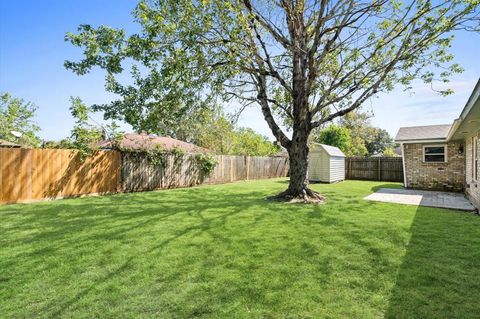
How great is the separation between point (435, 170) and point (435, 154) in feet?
2.38

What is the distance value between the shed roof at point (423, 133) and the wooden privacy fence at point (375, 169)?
353 cm

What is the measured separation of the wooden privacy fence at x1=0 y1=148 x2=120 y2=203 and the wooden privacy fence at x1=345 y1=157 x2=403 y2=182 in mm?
14708

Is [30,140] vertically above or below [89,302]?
above

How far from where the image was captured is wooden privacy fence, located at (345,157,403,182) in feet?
55.0

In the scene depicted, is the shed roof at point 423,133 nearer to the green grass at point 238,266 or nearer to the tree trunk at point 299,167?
the tree trunk at point 299,167

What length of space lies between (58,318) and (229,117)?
357 inches

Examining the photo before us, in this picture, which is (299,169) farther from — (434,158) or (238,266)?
(434,158)

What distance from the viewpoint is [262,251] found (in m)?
3.94

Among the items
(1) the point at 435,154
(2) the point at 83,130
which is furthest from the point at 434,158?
(2) the point at 83,130

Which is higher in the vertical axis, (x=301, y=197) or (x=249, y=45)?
(x=249, y=45)

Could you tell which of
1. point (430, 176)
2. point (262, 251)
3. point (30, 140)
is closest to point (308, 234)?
point (262, 251)

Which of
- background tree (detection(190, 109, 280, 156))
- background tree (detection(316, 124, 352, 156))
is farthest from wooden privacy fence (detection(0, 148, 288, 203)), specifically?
background tree (detection(316, 124, 352, 156))

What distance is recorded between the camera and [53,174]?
888 cm

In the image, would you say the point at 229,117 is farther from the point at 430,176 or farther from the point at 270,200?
the point at 430,176
